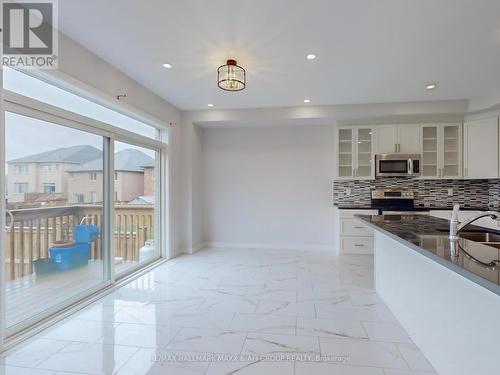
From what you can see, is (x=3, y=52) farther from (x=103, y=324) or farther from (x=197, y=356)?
(x=197, y=356)

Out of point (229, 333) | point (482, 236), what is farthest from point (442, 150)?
point (229, 333)

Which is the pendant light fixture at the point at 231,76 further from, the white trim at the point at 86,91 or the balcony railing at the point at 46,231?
the balcony railing at the point at 46,231

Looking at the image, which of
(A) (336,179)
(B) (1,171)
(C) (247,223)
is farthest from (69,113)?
(A) (336,179)

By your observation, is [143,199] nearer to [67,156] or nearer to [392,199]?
[67,156]

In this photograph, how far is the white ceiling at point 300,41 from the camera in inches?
87.6

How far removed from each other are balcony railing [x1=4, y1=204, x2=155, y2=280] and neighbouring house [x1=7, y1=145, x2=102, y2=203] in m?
0.14

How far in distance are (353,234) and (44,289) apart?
448 cm

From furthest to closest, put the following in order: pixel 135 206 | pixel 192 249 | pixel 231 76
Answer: pixel 192 249 → pixel 135 206 → pixel 231 76

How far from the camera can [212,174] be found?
5785 millimetres

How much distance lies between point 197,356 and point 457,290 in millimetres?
1821

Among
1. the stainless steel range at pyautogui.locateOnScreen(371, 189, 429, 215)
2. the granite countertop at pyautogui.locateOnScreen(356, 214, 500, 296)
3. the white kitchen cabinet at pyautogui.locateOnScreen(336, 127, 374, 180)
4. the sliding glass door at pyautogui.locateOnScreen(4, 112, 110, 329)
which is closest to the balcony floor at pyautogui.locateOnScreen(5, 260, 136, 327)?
the sliding glass door at pyautogui.locateOnScreen(4, 112, 110, 329)

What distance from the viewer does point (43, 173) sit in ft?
8.54

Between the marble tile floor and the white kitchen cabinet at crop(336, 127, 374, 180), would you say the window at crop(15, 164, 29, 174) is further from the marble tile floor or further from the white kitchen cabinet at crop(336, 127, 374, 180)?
the white kitchen cabinet at crop(336, 127, 374, 180)

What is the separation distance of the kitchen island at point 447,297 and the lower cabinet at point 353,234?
2.16 m
